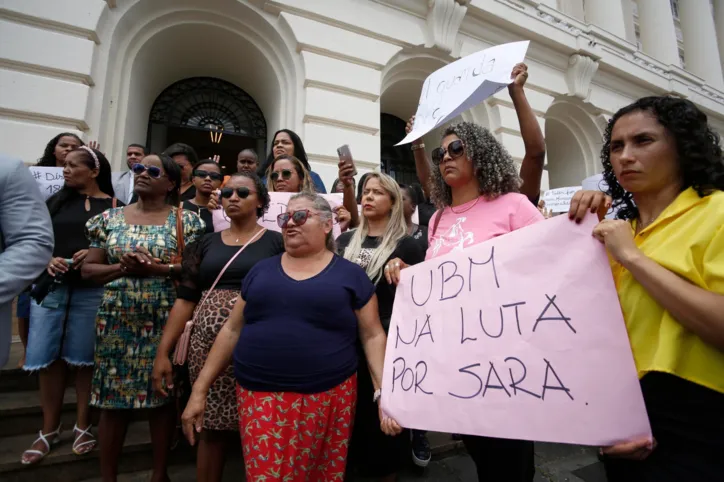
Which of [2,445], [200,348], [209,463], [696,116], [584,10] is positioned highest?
[584,10]

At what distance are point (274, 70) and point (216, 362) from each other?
547 cm

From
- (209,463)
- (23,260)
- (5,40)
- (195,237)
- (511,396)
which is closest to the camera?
(511,396)

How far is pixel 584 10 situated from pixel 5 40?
13.6 metres

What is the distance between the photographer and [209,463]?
1.96m

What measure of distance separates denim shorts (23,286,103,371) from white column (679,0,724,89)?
18576mm

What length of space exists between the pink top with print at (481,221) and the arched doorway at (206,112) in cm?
606

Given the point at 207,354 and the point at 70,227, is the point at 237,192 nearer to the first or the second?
the point at 207,354

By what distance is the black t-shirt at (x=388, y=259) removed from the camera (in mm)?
2180

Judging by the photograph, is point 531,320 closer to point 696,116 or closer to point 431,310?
point 431,310

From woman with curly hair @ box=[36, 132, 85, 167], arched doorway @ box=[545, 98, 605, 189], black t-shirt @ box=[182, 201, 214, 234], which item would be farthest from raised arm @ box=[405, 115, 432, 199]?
arched doorway @ box=[545, 98, 605, 189]

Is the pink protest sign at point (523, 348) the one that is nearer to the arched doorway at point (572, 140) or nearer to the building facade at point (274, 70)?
the building facade at point (274, 70)

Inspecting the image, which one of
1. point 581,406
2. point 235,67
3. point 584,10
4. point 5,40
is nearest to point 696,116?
point 581,406

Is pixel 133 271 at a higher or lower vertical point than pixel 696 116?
lower

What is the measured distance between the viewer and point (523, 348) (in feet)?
3.80
